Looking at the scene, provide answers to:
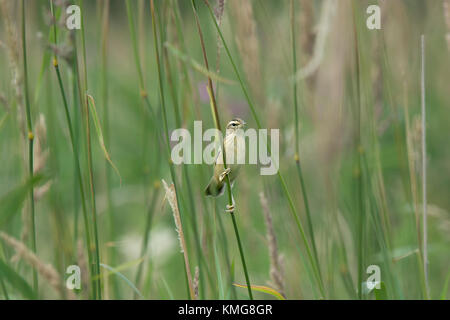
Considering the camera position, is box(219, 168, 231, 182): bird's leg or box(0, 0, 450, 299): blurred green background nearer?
box(219, 168, 231, 182): bird's leg

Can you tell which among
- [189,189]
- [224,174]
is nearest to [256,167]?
[189,189]

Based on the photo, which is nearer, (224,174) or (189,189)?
(224,174)

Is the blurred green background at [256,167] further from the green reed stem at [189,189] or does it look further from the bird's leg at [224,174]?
the bird's leg at [224,174]

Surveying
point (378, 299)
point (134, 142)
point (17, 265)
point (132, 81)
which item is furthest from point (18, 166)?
point (132, 81)

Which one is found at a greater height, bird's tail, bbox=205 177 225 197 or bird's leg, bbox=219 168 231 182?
bird's leg, bbox=219 168 231 182

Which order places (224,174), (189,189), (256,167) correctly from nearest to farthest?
(224,174), (189,189), (256,167)

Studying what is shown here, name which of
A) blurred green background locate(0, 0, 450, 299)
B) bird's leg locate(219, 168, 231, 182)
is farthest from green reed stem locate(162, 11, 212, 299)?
bird's leg locate(219, 168, 231, 182)

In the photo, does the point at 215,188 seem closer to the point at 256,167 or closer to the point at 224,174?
the point at 224,174

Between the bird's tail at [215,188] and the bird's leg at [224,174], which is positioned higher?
the bird's leg at [224,174]

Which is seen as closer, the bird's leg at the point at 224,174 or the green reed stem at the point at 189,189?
the bird's leg at the point at 224,174

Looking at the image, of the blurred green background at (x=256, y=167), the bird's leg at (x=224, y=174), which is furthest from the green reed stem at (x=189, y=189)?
the bird's leg at (x=224, y=174)

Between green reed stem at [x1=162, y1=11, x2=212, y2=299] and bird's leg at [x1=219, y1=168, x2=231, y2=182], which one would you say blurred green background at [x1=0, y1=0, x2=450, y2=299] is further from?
bird's leg at [x1=219, y1=168, x2=231, y2=182]
